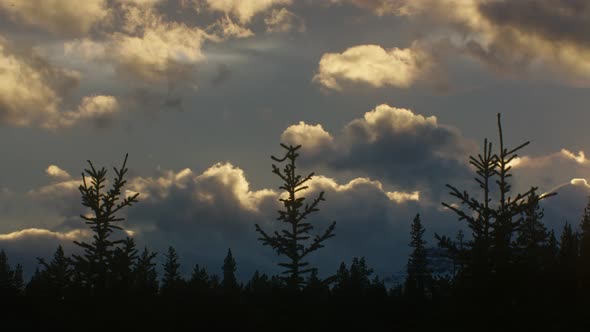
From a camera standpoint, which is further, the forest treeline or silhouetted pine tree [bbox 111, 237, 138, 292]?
silhouetted pine tree [bbox 111, 237, 138, 292]

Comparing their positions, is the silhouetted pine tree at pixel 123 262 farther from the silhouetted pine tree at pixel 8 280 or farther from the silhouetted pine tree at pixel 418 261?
the silhouetted pine tree at pixel 418 261

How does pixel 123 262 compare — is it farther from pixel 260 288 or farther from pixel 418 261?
pixel 418 261

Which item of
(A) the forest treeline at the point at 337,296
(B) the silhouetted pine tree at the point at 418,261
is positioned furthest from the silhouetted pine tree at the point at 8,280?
(B) the silhouetted pine tree at the point at 418,261

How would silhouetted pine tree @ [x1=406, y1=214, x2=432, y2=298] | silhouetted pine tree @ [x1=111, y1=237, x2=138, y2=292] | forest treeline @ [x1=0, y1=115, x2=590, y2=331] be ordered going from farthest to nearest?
silhouetted pine tree @ [x1=406, y1=214, x2=432, y2=298] < silhouetted pine tree @ [x1=111, y1=237, x2=138, y2=292] < forest treeline @ [x1=0, y1=115, x2=590, y2=331]

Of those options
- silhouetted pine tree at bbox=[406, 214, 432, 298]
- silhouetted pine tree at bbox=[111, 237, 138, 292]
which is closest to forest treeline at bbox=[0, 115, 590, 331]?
silhouetted pine tree at bbox=[111, 237, 138, 292]

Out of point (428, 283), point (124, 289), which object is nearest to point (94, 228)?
point (124, 289)

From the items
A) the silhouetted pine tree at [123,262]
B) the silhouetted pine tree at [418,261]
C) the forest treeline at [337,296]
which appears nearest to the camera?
the forest treeline at [337,296]

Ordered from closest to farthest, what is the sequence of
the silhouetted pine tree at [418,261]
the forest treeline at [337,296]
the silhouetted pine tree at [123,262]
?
1. the forest treeline at [337,296]
2. the silhouetted pine tree at [123,262]
3. the silhouetted pine tree at [418,261]

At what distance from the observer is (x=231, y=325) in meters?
25.9

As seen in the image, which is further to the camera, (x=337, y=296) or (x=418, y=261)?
(x=418, y=261)

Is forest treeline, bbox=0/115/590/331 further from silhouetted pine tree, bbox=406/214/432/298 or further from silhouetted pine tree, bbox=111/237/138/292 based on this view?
silhouetted pine tree, bbox=406/214/432/298

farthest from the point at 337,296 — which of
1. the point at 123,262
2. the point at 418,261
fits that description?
the point at 418,261

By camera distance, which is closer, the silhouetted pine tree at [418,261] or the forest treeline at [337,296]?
the forest treeline at [337,296]

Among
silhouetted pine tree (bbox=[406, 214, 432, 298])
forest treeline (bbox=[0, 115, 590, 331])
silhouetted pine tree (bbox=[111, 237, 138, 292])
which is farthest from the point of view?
silhouetted pine tree (bbox=[406, 214, 432, 298])
